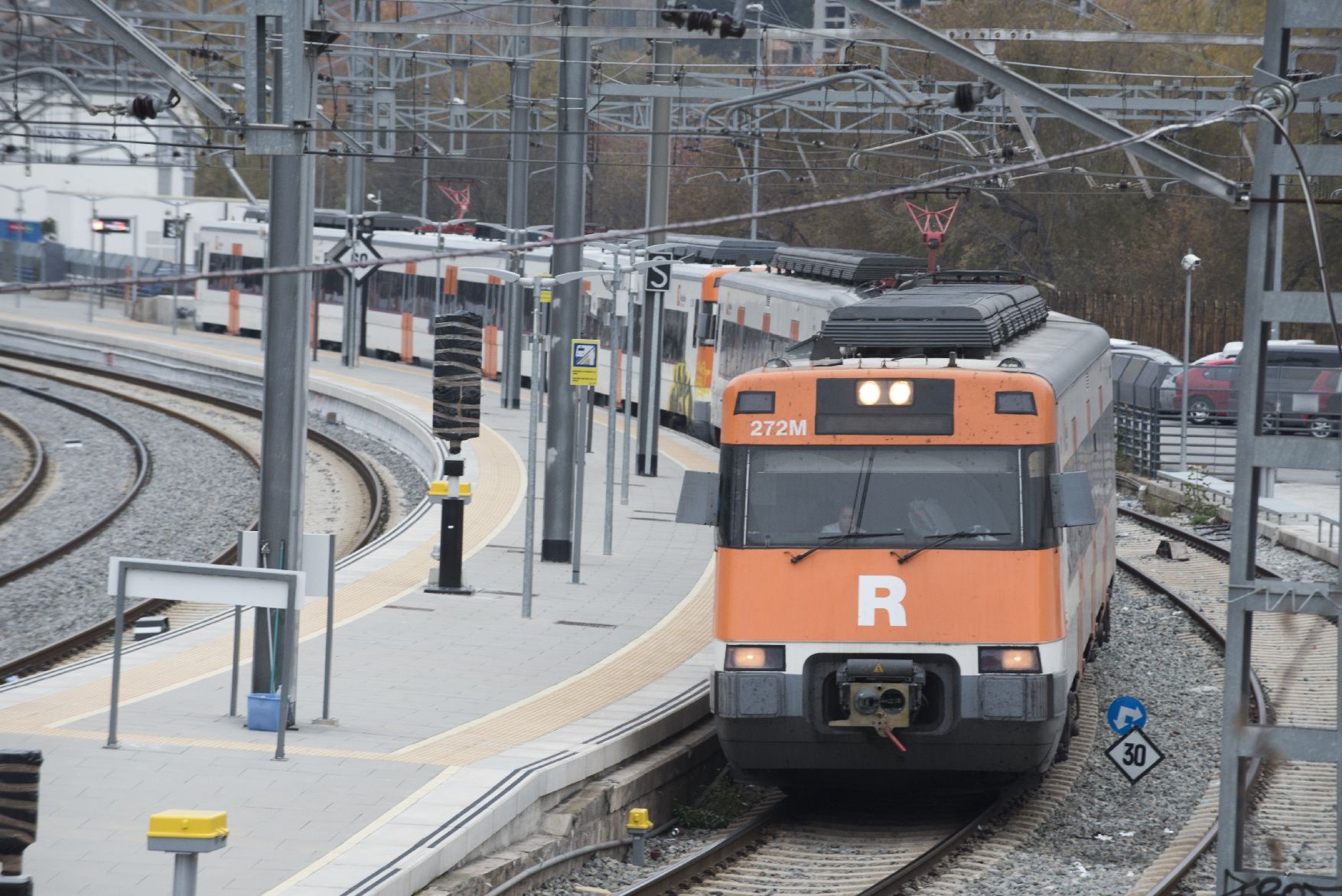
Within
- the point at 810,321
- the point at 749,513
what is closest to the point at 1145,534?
the point at 810,321

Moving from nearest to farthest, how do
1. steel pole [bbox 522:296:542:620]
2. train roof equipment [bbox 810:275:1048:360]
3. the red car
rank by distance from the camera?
train roof equipment [bbox 810:275:1048:360] < steel pole [bbox 522:296:542:620] < the red car

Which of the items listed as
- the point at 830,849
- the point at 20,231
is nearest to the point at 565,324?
the point at 830,849

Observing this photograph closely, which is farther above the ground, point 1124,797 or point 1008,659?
point 1008,659

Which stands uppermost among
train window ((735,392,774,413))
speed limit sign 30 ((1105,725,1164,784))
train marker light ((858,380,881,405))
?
train marker light ((858,380,881,405))

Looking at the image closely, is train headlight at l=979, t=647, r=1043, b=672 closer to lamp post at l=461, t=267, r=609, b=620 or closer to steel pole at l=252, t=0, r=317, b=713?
steel pole at l=252, t=0, r=317, b=713

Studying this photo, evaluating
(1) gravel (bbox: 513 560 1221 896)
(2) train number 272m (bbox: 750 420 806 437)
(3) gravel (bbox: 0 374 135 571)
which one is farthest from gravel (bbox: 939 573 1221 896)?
(3) gravel (bbox: 0 374 135 571)

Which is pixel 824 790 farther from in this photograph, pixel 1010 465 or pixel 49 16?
pixel 49 16

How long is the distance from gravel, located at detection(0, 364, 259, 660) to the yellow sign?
5.31m

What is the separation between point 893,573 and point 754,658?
0.93 metres

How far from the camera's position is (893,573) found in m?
10.9

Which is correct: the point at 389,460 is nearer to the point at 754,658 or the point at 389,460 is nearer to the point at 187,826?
the point at 754,658

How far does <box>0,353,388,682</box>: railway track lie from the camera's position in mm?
17203

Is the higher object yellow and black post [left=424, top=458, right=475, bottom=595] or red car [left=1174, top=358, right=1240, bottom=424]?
red car [left=1174, top=358, right=1240, bottom=424]

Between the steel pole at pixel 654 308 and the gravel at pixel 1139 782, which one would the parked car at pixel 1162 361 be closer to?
the steel pole at pixel 654 308
